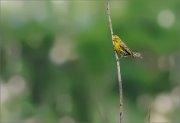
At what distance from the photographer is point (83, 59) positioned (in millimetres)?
17047

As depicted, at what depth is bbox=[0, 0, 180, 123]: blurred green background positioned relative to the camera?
1598cm

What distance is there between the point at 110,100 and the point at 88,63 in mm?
1536

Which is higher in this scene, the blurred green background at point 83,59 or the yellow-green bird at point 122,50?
the yellow-green bird at point 122,50

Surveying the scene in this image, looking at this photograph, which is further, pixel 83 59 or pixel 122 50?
pixel 83 59

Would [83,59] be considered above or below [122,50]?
below

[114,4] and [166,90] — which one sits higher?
[114,4]

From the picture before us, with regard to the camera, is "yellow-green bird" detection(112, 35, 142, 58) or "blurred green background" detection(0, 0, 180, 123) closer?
"yellow-green bird" detection(112, 35, 142, 58)

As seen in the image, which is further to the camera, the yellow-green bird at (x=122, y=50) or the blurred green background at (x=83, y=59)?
the blurred green background at (x=83, y=59)

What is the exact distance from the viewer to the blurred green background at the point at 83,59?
1598cm

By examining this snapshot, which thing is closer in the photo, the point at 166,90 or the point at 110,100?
the point at 110,100

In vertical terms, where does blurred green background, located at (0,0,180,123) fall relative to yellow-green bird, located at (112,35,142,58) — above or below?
below

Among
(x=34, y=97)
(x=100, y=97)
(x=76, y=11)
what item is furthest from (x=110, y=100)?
(x=76, y=11)

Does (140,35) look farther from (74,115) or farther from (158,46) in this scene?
(74,115)

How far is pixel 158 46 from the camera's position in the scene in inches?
672
